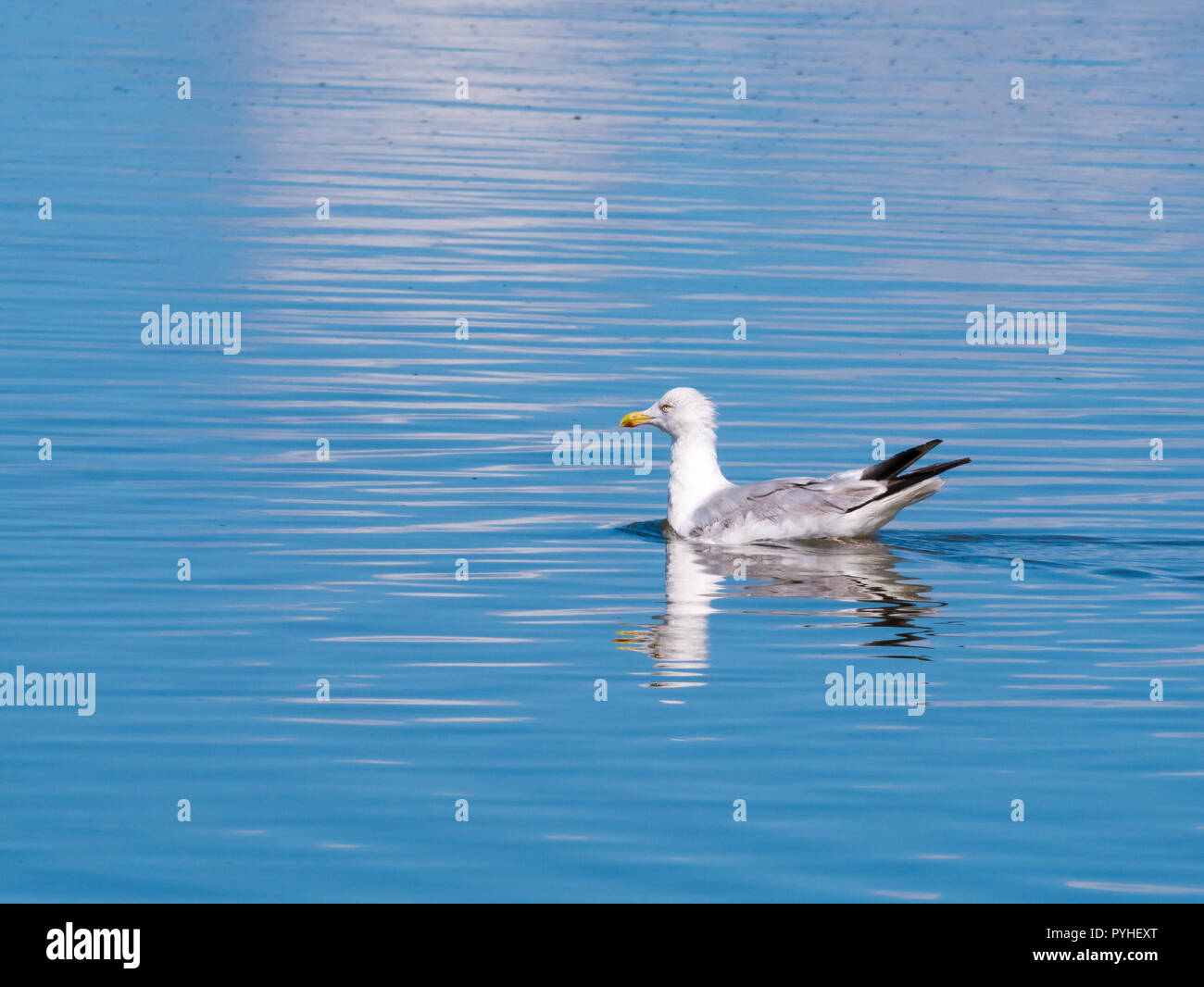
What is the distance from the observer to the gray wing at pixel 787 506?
1716 cm

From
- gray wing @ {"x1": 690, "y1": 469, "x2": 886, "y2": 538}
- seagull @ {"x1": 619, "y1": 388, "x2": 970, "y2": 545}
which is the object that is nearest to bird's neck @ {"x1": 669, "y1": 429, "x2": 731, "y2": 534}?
seagull @ {"x1": 619, "y1": 388, "x2": 970, "y2": 545}

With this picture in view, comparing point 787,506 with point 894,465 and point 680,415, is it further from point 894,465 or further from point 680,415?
point 680,415

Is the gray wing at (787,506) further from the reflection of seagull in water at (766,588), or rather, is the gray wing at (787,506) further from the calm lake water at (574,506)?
the calm lake water at (574,506)

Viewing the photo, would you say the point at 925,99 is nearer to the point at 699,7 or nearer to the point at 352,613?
the point at 699,7

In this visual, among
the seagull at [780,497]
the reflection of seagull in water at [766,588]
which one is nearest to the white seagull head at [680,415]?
the seagull at [780,497]

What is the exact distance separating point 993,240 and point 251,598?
19358mm

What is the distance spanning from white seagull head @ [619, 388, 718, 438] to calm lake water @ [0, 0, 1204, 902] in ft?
2.77

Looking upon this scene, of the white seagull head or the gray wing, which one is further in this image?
the white seagull head

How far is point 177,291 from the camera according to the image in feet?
85.3

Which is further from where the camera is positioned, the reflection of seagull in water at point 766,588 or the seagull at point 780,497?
the seagull at point 780,497

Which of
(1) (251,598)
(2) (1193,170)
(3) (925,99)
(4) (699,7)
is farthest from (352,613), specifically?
(4) (699,7)

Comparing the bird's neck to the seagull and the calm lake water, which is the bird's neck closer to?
the seagull

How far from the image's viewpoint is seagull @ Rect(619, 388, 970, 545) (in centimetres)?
1709

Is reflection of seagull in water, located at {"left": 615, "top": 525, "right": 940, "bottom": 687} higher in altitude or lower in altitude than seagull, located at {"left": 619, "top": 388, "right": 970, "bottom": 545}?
lower
